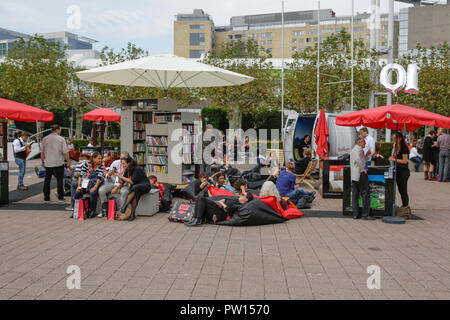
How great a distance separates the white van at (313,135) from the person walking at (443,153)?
3364 mm

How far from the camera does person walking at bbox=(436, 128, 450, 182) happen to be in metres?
16.3

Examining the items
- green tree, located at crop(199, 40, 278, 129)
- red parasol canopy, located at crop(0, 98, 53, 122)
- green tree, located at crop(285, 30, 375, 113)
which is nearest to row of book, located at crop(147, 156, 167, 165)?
red parasol canopy, located at crop(0, 98, 53, 122)

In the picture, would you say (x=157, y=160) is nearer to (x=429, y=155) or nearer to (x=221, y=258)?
(x=221, y=258)

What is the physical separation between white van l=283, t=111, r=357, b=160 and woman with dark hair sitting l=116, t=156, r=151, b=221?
8447mm

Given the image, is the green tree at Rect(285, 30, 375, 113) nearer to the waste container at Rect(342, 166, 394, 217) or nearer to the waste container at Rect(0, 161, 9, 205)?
the waste container at Rect(342, 166, 394, 217)

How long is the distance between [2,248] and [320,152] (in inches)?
349

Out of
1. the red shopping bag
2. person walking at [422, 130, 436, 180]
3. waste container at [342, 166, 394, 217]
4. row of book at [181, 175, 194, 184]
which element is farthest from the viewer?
person walking at [422, 130, 436, 180]

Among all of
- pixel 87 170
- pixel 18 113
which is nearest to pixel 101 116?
pixel 18 113

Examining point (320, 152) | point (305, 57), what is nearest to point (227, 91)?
point (305, 57)

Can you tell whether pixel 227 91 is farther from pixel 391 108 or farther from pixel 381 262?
pixel 381 262

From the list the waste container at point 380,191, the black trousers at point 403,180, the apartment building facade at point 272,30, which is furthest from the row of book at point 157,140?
the apartment building facade at point 272,30

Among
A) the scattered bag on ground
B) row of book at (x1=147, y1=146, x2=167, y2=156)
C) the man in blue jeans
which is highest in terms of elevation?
row of book at (x1=147, y1=146, x2=167, y2=156)

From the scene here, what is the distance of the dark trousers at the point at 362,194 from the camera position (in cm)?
930

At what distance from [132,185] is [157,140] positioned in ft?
10.2
